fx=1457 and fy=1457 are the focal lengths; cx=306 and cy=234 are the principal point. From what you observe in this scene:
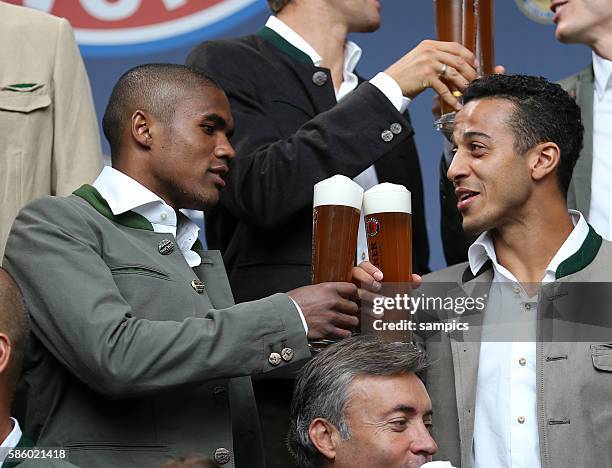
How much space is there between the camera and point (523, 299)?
3.06 meters

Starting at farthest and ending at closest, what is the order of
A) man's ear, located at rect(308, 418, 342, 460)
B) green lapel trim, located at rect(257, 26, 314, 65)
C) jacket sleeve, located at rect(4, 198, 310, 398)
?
1. green lapel trim, located at rect(257, 26, 314, 65)
2. man's ear, located at rect(308, 418, 342, 460)
3. jacket sleeve, located at rect(4, 198, 310, 398)

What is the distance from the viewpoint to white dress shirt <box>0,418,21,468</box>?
2492mm

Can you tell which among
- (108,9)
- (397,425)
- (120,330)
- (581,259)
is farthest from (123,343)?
(108,9)

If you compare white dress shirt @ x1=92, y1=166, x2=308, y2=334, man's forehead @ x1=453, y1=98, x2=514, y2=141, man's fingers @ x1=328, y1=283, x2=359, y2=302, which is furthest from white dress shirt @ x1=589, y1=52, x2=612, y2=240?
white dress shirt @ x1=92, y1=166, x2=308, y2=334

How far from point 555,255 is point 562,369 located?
0.92ft

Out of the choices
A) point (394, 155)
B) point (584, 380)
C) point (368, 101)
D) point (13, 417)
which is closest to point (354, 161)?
point (368, 101)

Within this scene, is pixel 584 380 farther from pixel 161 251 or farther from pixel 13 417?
pixel 13 417

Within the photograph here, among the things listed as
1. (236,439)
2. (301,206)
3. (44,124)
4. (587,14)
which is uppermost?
(587,14)

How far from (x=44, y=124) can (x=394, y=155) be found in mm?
877

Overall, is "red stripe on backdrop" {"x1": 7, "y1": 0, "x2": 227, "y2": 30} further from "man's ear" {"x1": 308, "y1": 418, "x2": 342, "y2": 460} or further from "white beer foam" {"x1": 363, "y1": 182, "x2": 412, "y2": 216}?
"man's ear" {"x1": 308, "y1": 418, "x2": 342, "y2": 460}

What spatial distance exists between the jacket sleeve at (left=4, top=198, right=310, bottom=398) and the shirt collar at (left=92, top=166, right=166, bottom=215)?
6.7 inches

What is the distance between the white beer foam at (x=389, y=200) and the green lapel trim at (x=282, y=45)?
0.76 meters

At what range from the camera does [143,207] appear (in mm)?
2928

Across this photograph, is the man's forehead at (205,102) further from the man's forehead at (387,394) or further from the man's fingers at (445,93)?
the man's forehead at (387,394)
